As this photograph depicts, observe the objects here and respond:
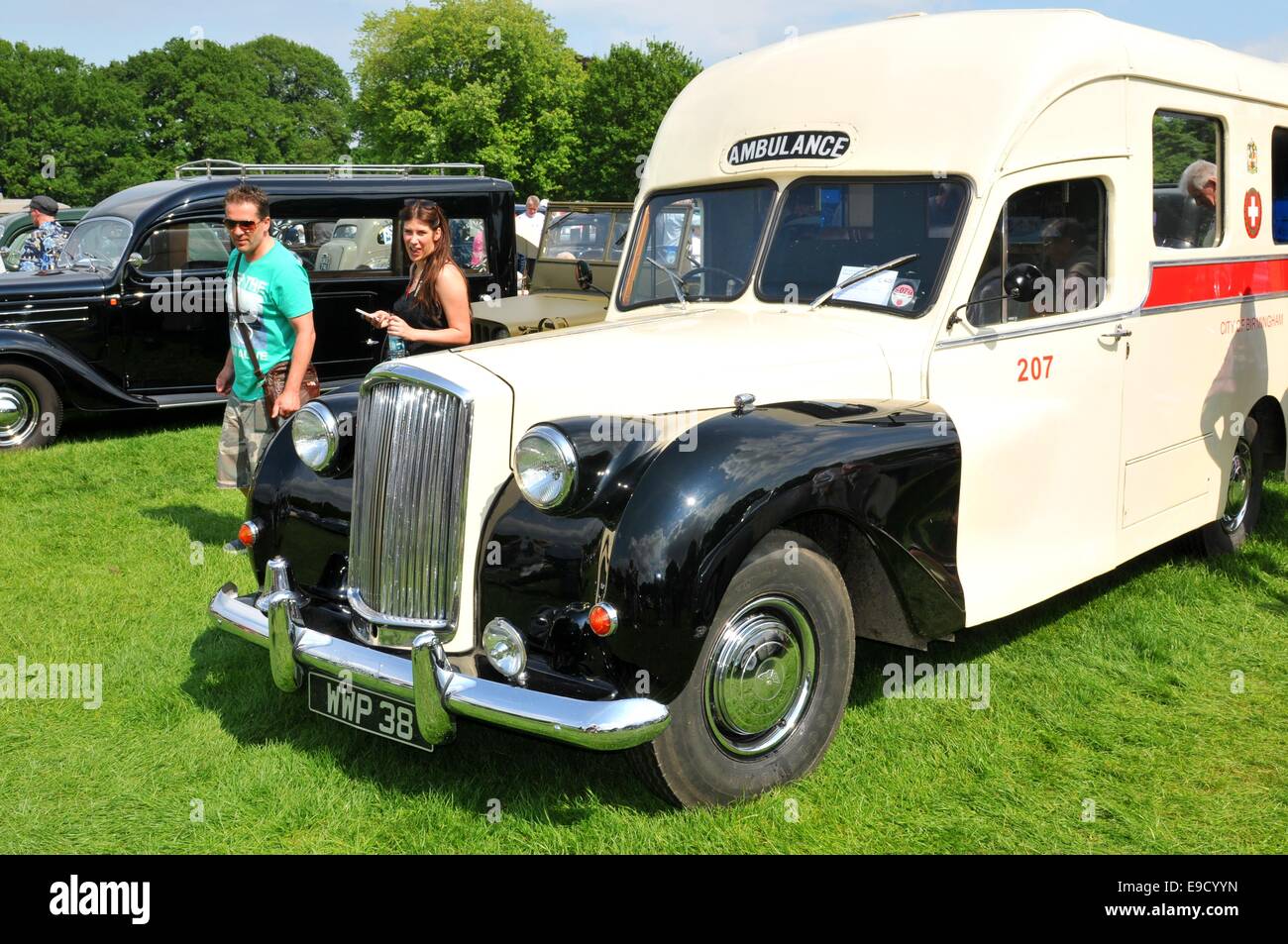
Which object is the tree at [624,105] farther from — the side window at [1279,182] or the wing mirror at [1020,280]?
the wing mirror at [1020,280]

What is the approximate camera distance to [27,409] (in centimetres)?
957

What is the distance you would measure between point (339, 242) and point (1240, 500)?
8062 mm

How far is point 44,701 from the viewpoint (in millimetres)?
4590

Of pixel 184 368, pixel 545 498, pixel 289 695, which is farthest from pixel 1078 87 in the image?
pixel 184 368

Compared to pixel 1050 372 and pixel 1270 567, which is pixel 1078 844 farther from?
pixel 1270 567

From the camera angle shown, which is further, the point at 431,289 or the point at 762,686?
the point at 431,289

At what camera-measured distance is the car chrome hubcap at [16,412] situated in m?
9.41

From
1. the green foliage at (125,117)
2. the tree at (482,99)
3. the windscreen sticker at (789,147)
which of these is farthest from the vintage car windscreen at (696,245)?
the green foliage at (125,117)

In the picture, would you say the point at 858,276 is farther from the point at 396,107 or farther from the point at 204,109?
the point at 204,109

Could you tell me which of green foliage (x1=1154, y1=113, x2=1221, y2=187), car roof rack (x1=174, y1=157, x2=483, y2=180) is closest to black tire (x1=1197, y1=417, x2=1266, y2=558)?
green foliage (x1=1154, y1=113, x2=1221, y2=187)

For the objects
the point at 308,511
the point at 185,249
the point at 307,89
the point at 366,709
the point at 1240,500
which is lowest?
the point at 366,709

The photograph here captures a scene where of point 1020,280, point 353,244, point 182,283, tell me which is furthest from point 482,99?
point 1020,280

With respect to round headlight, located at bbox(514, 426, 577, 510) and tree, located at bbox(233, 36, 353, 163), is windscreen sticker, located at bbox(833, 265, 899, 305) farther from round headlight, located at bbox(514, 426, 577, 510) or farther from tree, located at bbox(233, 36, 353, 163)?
tree, located at bbox(233, 36, 353, 163)

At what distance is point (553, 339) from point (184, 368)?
6.99 meters
